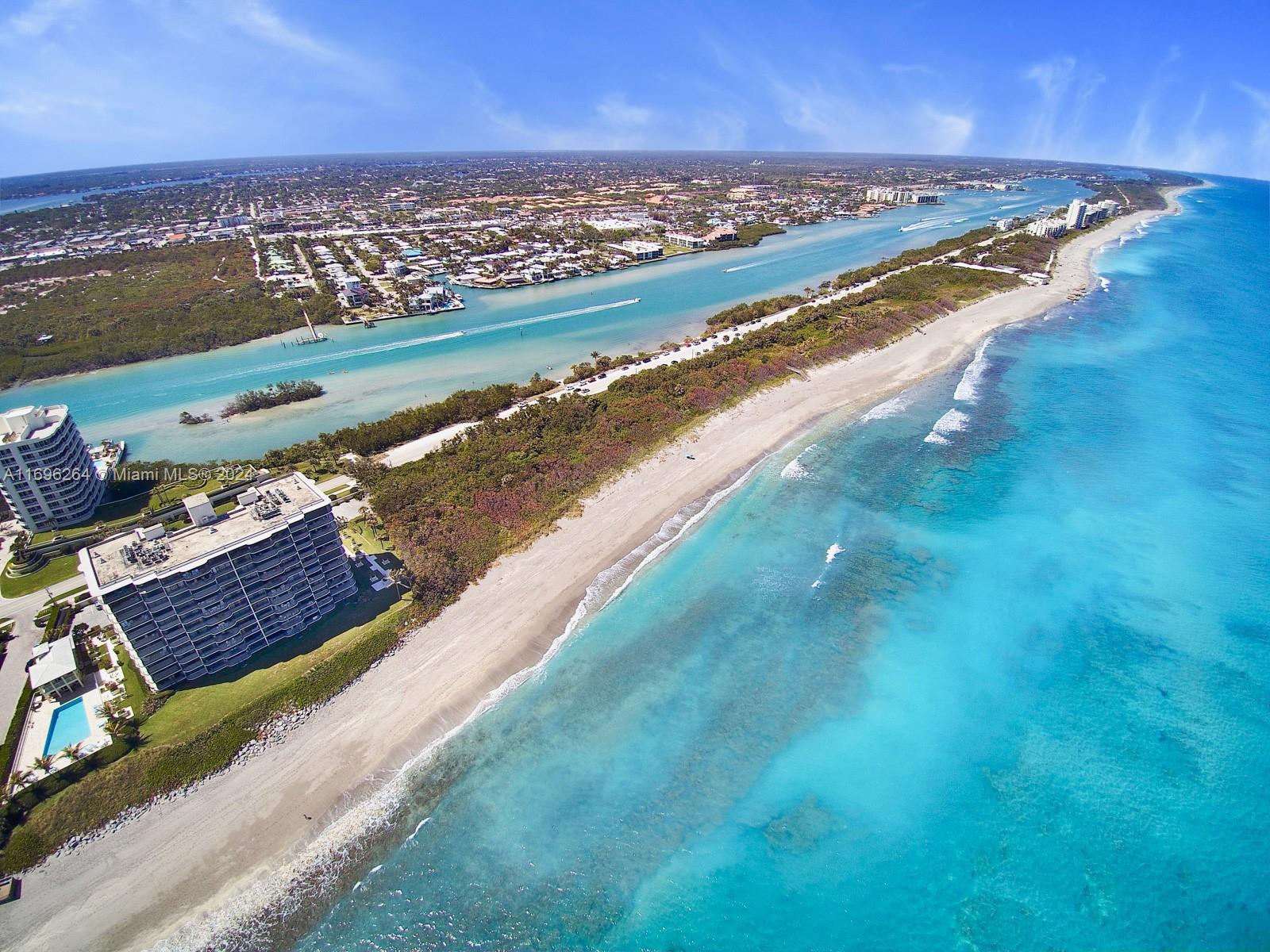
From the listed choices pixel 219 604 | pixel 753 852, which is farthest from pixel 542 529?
pixel 753 852

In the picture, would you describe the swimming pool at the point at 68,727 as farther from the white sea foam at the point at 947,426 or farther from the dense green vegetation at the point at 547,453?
the white sea foam at the point at 947,426

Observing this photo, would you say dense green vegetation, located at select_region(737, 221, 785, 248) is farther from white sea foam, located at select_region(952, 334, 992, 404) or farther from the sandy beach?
the sandy beach

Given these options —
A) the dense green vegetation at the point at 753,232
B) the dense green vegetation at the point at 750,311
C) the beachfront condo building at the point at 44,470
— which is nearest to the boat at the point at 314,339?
the beachfront condo building at the point at 44,470

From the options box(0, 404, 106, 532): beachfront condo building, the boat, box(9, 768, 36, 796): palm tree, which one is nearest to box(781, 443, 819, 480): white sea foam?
box(9, 768, 36, 796): palm tree

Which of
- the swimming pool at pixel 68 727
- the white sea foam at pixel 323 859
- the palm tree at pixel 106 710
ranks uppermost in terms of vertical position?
the palm tree at pixel 106 710

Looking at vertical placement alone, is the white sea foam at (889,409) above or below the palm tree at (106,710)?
above

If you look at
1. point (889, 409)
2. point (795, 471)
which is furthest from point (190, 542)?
point (889, 409)

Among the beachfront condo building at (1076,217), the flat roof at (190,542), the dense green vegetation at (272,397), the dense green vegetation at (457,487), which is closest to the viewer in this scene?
the dense green vegetation at (457,487)

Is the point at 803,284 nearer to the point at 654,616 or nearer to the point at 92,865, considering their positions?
the point at 654,616
